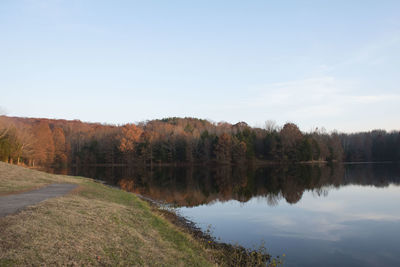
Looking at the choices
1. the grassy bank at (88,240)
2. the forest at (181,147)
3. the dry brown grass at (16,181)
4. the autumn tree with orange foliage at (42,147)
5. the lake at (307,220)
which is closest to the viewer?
the grassy bank at (88,240)

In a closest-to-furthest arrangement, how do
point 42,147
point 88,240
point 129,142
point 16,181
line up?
point 88,240, point 16,181, point 42,147, point 129,142

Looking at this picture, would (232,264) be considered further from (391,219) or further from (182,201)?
(182,201)

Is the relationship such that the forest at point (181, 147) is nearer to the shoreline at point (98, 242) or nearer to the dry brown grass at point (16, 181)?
the dry brown grass at point (16, 181)

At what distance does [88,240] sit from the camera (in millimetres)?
8703

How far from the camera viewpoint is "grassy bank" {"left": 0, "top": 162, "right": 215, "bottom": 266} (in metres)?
7.27

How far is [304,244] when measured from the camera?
14172mm

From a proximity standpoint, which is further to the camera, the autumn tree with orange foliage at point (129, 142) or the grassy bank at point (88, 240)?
the autumn tree with orange foliage at point (129, 142)

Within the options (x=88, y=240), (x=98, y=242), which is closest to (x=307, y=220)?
(x=98, y=242)

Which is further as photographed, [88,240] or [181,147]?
[181,147]

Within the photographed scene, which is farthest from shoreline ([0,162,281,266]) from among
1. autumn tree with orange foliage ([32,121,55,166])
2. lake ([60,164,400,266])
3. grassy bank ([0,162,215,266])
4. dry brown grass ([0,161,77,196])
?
autumn tree with orange foliage ([32,121,55,166])

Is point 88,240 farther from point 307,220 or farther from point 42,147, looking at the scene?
point 42,147

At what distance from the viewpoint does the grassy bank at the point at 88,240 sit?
7270 millimetres

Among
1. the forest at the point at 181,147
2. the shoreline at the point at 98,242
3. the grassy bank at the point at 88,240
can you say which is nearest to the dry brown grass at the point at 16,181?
the shoreline at the point at 98,242

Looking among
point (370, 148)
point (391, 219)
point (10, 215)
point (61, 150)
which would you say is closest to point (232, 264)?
point (10, 215)
